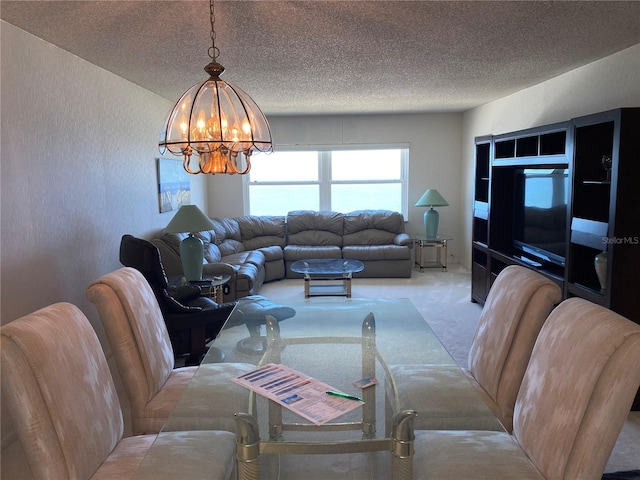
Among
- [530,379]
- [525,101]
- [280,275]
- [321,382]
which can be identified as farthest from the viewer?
[280,275]

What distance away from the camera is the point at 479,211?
5.37 m

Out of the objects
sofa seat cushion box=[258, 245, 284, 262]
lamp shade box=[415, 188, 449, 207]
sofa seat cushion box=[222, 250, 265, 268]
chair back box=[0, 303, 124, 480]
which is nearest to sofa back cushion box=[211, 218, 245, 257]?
sofa seat cushion box=[222, 250, 265, 268]

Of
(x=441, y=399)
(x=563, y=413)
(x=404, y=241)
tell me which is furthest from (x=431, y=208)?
(x=563, y=413)

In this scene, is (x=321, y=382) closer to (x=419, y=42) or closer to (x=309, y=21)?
(x=309, y=21)

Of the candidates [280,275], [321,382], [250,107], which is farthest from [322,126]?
[321,382]

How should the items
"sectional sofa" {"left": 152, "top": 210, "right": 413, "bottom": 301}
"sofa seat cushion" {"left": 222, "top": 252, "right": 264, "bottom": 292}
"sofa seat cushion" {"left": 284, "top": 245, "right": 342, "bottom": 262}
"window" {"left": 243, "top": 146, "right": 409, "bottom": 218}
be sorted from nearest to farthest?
"sofa seat cushion" {"left": 222, "top": 252, "right": 264, "bottom": 292}, "sectional sofa" {"left": 152, "top": 210, "right": 413, "bottom": 301}, "sofa seat cushion" {"left": 284, "top": 245, "right": 342, "bottom": 262}, "window" {"left": 243, "top": 146, "right": 409, "bottom": 218}

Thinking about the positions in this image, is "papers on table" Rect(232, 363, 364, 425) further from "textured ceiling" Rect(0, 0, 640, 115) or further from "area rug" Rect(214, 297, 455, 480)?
"textured ceiling" Rect(0, 0, 640, 115)

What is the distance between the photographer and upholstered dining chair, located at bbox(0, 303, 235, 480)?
139cm

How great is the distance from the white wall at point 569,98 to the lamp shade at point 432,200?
438mm

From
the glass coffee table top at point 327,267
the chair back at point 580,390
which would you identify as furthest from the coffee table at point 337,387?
the glass coffee table top at point 327,267

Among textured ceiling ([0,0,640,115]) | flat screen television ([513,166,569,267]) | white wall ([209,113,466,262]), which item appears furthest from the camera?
white wall ([209,113,466,262])

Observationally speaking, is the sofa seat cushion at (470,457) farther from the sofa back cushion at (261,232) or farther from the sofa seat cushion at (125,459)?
the sofa back cushion at (261,232)

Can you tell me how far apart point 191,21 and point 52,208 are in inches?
59.2

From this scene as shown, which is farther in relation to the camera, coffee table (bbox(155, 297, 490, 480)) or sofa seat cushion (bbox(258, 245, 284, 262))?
sofa seat cushion (bbox(258, 245, 284, 262))
